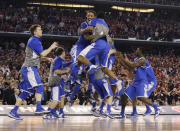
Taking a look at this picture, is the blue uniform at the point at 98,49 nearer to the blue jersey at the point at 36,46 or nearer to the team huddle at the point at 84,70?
A: the team huddle at the point at 84,70

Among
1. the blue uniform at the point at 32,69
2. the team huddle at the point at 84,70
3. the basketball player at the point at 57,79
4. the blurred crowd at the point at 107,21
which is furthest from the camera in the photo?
the blurred crowd at the point at 107,21

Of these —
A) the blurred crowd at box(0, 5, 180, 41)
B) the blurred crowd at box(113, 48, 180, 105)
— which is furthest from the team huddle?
the blurred crowd at box(0, 5, 180, 41)

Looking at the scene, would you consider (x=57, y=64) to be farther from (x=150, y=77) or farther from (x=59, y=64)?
(x=150, y=77)

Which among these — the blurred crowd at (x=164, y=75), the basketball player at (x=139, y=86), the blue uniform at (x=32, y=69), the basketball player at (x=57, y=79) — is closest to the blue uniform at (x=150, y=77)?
the basketball player at (x=139, y=86)

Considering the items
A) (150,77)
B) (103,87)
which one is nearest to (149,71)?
(150,77)

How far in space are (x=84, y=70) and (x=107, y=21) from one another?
2519 centimetres

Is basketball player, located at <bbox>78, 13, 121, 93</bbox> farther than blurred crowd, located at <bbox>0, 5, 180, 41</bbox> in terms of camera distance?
No

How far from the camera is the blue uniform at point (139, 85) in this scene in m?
11.1

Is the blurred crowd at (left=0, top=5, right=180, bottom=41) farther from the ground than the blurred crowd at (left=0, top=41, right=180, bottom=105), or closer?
farther from the ground

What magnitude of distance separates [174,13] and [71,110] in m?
30.0

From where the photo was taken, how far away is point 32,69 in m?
8.89

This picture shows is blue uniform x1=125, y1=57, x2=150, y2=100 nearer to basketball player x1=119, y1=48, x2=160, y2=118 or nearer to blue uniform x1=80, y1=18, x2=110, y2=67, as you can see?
basketball player x1=119, y1=48, x2=160, y2=118

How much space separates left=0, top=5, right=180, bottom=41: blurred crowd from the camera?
31172mm

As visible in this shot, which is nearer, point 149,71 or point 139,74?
point 139,74
